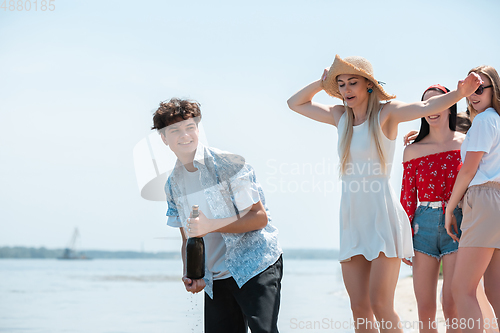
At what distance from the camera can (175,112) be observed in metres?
3.23

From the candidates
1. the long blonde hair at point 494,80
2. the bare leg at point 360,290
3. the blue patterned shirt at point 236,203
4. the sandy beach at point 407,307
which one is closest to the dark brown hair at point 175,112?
the blue patterned shirt at point 236,203

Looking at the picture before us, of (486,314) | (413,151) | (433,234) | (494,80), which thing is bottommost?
(486,314)

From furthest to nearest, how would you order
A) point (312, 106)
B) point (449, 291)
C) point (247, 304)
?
point (312, 106), point (449, 291), point (247, 304)

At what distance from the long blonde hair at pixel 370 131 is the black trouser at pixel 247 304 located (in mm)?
892

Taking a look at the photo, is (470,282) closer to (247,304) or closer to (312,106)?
(247,304)

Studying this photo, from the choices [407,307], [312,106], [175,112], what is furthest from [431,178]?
[407,307]

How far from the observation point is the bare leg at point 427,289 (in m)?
3.63

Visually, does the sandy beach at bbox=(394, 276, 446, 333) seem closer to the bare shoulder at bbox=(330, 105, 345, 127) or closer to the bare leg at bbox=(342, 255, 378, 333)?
the bare leg at bbox=(342, 255, 378, 333)

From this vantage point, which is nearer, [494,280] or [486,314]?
[494,280]

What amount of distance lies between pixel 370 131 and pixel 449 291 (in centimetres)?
142

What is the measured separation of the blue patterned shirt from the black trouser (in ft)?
0.19

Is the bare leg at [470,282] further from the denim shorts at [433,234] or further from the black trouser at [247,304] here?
the black trouser at [247,304]

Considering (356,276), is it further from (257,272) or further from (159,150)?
(159,150)

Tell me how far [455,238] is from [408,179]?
67cm
